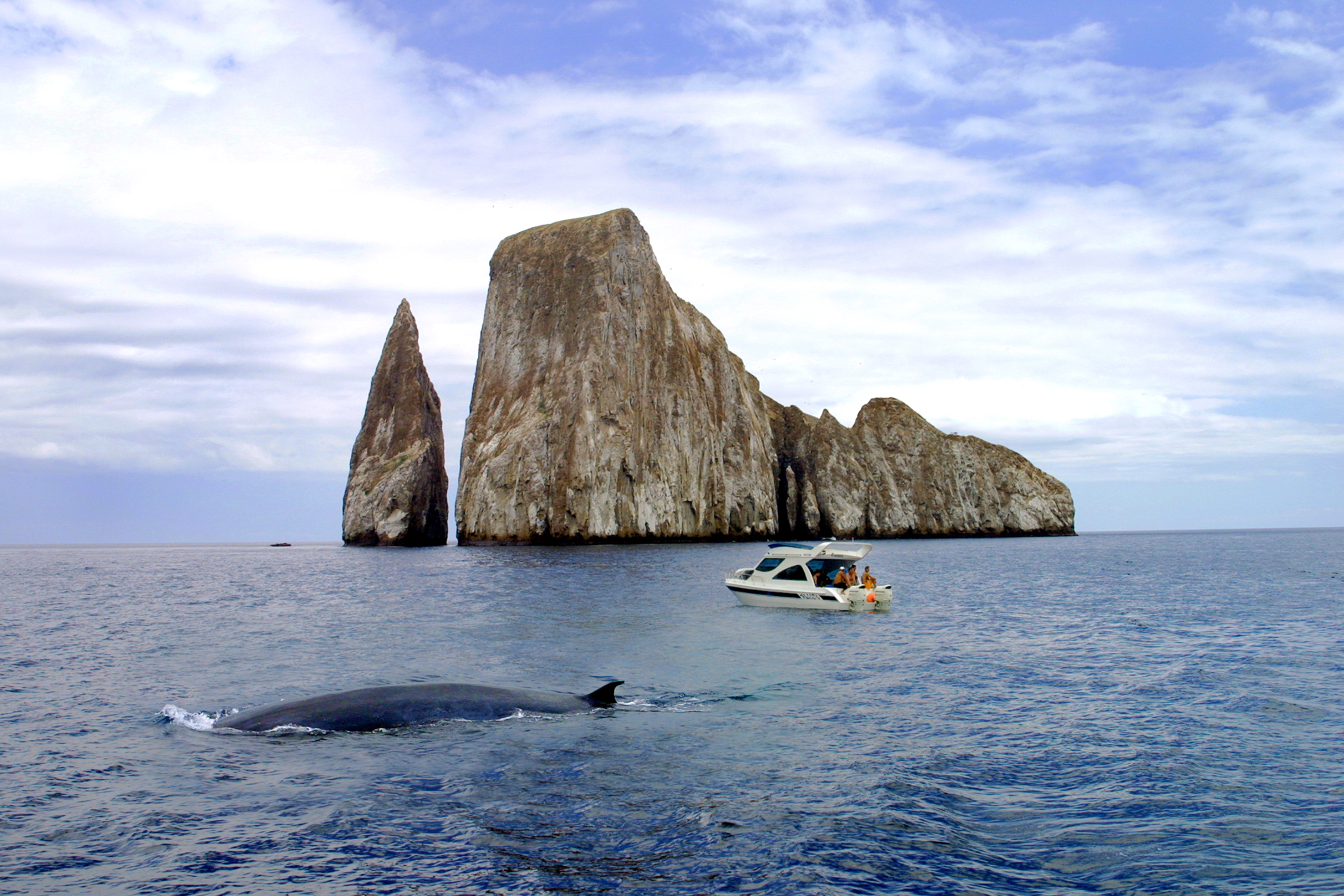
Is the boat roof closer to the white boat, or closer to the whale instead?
the white boat

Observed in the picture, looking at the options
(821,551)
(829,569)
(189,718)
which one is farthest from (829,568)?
(189,718)

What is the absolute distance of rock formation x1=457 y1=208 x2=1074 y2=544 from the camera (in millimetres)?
96875

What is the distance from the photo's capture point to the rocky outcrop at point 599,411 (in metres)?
96.8

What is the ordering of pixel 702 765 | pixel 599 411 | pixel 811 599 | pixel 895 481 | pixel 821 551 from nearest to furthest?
pixel 702 765 < pixel 811 599 < pixel 821 551 < pixel 599 411 < pixel 895 481

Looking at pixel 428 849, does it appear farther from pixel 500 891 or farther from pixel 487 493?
pixel 487 493

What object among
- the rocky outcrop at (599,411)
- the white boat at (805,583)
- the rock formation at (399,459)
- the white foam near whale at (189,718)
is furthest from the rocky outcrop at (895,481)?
the white foam near whale at (189,718)

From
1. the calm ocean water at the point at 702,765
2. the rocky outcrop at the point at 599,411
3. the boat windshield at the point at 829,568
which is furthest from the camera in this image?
the rocky outcrop at the point at 599,411

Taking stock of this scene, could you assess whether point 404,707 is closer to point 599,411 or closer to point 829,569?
point 829,569

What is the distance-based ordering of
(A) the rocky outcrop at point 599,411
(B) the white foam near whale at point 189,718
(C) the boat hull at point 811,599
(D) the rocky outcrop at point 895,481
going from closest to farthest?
1. (B) the white foam near whale at point 189,718
2. (C) the boat hull at point 811,599
3. (A) the rocky outcrop at point 599,411
4. (D) the rocky outcrop at point 895,481

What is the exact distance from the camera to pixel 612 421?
98000 mm

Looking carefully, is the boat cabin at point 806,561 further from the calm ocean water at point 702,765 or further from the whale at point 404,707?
the whale at point 404,707

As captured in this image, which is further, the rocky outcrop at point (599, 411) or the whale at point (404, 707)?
the rocky outcrop at point (599, 411)

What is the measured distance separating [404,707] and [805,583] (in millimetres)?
24088

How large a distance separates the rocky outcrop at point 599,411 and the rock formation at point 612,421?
0.54ft
